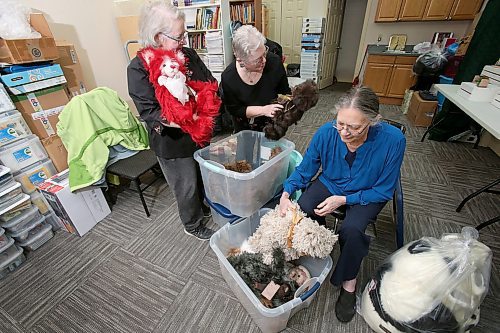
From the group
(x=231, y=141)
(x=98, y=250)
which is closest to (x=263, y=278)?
(x=231, y=141)

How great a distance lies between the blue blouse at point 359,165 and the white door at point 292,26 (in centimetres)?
489

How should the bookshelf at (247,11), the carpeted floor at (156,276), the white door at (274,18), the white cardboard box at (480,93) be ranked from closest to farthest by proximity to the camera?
the carpeted floor at (156,276) < the white cardboard box at (480,93) < the bookshelf at (247,11) < the white door at (274,18)

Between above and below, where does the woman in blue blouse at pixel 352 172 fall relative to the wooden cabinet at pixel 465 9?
below

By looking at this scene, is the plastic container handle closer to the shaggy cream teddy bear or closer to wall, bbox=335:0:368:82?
the shaggy cream teddy bear

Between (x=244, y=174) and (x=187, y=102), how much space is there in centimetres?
46

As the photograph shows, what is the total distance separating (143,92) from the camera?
1.14 meters

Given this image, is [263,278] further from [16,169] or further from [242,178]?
[16,169]

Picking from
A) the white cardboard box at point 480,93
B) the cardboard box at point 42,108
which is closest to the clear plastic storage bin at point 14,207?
the cardboard box at point 42,108

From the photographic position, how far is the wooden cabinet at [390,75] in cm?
392

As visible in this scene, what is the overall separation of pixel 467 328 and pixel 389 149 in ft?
2.66

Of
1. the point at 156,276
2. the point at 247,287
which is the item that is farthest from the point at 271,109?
the point at 156,276

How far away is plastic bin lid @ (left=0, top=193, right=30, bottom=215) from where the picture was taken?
4.87 feet

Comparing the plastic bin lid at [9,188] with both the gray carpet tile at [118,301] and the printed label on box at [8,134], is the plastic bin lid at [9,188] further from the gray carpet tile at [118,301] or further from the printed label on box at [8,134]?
the gray carpet tile at [118,301]

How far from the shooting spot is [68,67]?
2090 mm
